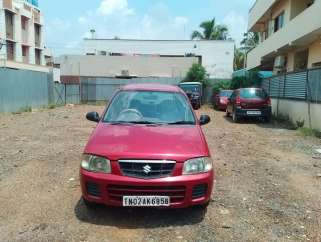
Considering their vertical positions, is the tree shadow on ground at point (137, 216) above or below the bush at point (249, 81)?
below

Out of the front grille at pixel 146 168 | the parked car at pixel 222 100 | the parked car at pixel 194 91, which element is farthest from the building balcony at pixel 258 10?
the front grille at pixel 146 168

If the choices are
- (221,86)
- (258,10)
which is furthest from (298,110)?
(221,86)

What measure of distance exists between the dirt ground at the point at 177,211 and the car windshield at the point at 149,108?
4.25 feet

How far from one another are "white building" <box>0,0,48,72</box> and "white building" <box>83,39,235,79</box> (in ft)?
20.0

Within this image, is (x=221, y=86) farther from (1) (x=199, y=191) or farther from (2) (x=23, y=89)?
(1) (x=199, y=191)

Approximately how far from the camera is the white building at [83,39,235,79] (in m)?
44.7

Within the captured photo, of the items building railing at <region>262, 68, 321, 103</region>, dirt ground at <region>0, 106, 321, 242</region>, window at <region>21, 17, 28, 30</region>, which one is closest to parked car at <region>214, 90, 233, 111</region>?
building railing at <region>262, 68, 321, 103</region>

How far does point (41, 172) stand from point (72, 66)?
35.5 meters

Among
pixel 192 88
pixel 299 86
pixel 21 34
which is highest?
pixel 21 34

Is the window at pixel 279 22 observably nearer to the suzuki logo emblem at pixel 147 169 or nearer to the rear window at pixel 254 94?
the rear window at pixel 254 94

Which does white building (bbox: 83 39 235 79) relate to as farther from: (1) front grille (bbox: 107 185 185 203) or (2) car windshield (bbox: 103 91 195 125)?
(1) front grille (bbox: 107 185 185 203)

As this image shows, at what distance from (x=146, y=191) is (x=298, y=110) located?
12344 millimetres

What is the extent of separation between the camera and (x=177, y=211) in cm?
493

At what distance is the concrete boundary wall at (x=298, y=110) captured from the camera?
1293 centimetres
